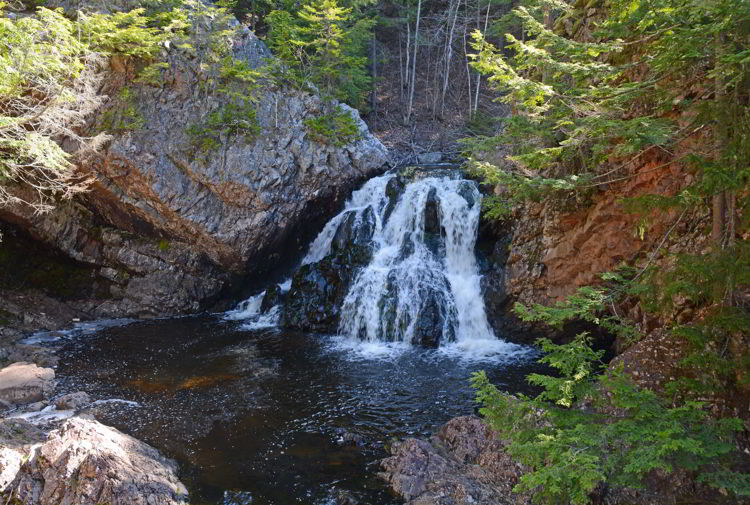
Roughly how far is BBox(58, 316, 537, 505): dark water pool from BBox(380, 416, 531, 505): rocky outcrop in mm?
307

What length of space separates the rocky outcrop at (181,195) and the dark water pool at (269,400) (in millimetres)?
2235

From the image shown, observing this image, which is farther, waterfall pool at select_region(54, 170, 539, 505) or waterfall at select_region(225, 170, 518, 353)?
waterfall at select_region(225, 170, 518, 353)

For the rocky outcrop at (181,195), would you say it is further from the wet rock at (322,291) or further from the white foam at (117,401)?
the white foam at (117,401)

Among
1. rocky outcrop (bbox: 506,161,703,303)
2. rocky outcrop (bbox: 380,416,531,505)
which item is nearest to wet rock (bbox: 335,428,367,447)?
rocky outcrop (bbox: 380,416,531,505)

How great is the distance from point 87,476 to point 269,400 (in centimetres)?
399

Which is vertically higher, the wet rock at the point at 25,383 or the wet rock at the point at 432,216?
the wet rock at the point at 432,216

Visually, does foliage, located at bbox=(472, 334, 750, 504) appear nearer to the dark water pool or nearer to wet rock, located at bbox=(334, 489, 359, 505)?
wet rock, located at bbox=(334, 489, 359, 505)

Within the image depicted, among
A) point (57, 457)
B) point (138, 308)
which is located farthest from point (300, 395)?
point (138, 308)

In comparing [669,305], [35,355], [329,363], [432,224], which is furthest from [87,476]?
[432,224]

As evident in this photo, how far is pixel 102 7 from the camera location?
1437cm

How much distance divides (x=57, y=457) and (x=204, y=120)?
11.5 metres

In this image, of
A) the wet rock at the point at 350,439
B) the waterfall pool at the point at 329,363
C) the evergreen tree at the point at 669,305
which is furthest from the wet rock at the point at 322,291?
the evergreen tree at the point at 669,305

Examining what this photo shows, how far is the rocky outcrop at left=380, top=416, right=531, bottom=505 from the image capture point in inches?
227

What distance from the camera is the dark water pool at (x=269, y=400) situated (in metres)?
6.68
